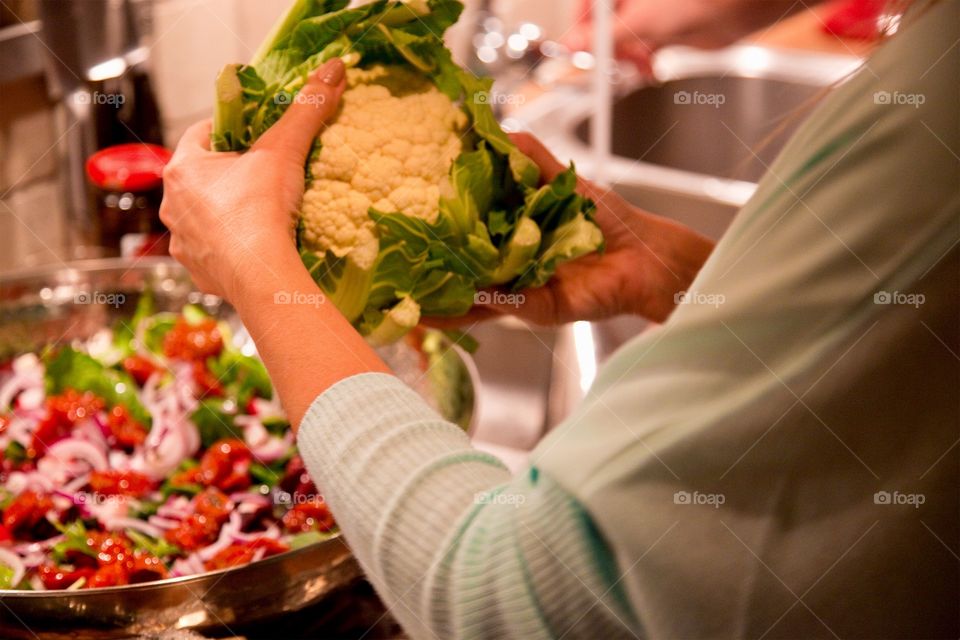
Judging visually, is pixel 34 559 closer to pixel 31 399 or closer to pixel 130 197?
pixel 31 399

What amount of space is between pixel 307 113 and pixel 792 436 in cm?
54

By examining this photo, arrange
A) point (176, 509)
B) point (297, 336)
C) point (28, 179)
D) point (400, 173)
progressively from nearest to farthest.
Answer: point (297, 336) → point (400, 173) → point (176, 509) → point (28, 179)

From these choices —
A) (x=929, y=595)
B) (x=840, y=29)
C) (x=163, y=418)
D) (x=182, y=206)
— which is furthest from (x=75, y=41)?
(x=840, y=29)

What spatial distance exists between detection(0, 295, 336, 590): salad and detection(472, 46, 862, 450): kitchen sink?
0.35 meters

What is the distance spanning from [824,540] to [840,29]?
7.52 feet

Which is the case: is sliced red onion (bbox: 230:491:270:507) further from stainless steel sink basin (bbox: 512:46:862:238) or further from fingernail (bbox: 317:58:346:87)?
stainless steel sink basin (bbox: 512:46:862:238)

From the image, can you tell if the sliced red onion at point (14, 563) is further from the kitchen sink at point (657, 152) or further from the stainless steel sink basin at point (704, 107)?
the stainless steel sink basin at point (704, 107)

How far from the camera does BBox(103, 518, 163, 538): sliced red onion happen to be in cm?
101

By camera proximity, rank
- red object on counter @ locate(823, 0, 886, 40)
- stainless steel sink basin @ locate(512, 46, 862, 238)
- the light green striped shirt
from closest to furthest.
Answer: the light green striped shirt
stainless steel sink basin @ locate(512, 46, 862, 238)
red object on counter @ locate(823, 0, 886, 40)

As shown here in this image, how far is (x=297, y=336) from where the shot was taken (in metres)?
0.71

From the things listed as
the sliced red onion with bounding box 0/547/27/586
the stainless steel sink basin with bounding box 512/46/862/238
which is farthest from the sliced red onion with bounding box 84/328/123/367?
the stainless steel sink basin with bounding box 512/46/862/238

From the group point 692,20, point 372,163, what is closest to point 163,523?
point 372,163

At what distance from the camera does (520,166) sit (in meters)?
0.99

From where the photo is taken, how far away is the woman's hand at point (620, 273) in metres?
1.06
